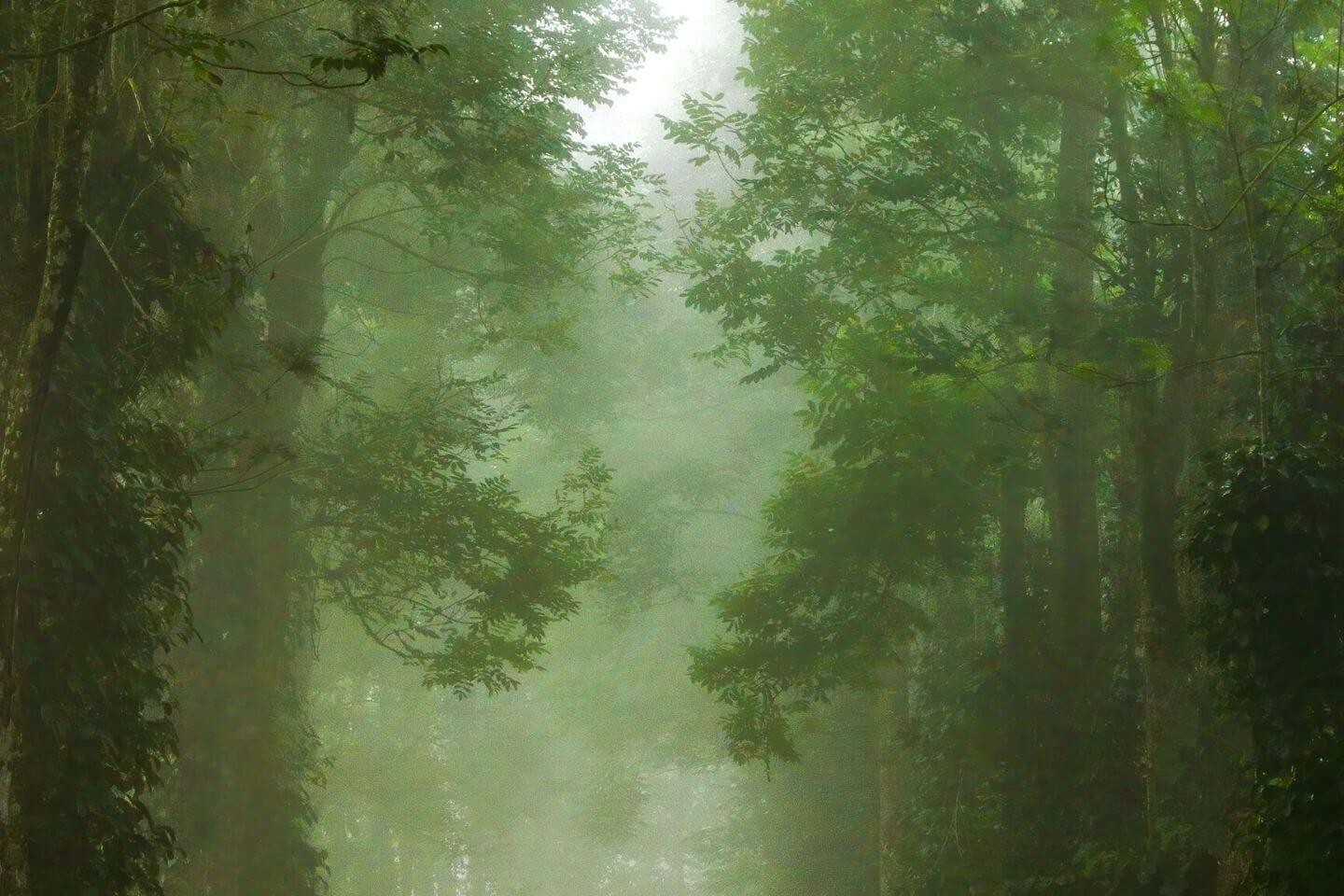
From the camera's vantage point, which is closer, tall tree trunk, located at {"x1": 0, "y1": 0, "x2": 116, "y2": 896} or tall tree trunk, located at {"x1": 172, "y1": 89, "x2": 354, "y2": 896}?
tall tree trunk, located at {"x1": 0, "y1": 0, "x2": 116, "y2": 896}

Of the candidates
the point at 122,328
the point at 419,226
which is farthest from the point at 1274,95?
the point at 419,226

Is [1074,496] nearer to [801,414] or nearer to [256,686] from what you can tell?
[801,414]

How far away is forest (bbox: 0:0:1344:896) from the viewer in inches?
264

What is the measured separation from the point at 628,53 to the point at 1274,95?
1069 centimetres

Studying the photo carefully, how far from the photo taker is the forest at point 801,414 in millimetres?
6715

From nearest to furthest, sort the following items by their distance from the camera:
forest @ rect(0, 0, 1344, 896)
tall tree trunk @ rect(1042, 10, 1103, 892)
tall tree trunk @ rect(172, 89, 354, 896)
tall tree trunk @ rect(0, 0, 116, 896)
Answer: tall tree trunk @ rect(0, 0, 116, 896) < forest @ rect(0, 0, 1344, 896) < tall tree trunk @ rect(172, 89, 354, 896) < tall tree trunk @ rect(1042, 10, 1103, 892)

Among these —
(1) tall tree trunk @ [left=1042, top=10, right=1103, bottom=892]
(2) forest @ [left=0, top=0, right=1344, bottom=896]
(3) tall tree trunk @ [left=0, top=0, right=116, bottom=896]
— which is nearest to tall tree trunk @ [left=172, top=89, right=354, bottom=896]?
(2) forest @ [left=0, top=0, right=1344, bottom=896]

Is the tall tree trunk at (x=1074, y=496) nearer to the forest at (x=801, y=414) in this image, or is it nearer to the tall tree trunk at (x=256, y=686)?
the forest at (x=801, y=414)

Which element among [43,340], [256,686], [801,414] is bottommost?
[256,686]

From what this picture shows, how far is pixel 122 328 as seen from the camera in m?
7.35

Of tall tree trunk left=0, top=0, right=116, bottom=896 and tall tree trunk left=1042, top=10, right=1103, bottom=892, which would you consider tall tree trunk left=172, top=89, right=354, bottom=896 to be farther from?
tall tree trunk left=1042, top=10, right=1103, bottom=892

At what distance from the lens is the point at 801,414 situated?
13227 mm

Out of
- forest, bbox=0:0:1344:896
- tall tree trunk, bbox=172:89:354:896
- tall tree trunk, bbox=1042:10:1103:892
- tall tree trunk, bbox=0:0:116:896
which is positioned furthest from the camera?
tall tree trunk, bbox=1042:10:1103:892

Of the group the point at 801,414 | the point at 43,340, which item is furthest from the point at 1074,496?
the point at 43,340
